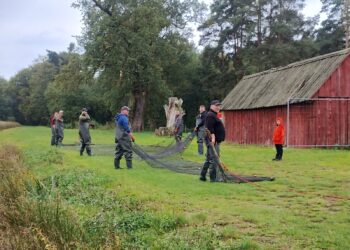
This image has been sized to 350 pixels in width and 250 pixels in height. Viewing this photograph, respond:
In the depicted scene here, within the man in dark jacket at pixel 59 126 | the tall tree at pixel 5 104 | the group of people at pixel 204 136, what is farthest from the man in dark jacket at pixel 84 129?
the tall tree at pixel 5 104

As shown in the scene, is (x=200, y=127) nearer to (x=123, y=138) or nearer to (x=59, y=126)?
(x=123, y=138)

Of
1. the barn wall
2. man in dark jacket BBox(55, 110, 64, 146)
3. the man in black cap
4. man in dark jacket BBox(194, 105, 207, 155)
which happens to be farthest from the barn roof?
the man in black cap

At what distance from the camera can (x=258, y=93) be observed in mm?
32781

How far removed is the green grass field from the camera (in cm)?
717

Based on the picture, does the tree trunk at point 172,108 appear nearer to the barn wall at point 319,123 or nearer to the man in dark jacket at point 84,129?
the barn wall at point 319,123

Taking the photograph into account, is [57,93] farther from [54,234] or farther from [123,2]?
[54,234]

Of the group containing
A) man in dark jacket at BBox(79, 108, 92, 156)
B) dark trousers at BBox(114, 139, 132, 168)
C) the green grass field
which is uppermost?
man in dark jacket at BBox(79, 108, 92, 156)

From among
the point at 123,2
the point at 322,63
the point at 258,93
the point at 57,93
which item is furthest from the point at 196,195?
the point at 57,93

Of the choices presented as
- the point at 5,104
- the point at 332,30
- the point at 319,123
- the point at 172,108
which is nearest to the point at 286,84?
the point at 319,123

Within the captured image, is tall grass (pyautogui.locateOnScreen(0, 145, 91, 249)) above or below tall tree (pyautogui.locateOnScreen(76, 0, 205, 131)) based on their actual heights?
below

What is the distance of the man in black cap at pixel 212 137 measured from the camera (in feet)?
42.9

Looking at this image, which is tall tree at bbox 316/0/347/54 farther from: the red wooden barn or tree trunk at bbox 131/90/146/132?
the red wooden barn

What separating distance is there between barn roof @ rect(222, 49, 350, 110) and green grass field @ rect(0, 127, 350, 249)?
1212 cm

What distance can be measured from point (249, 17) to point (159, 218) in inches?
2009
